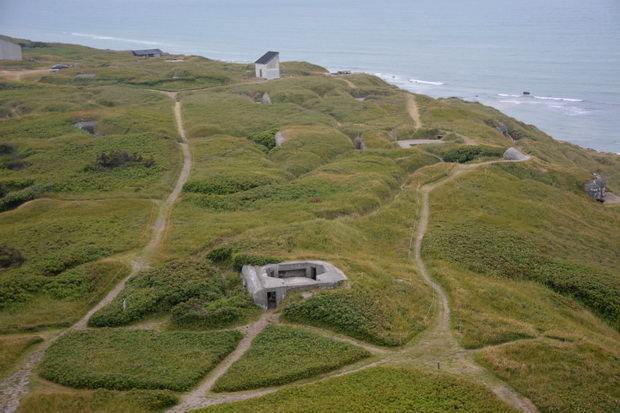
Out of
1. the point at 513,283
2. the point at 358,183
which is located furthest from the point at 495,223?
the point at 358,183

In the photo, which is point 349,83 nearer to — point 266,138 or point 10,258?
point 266,138

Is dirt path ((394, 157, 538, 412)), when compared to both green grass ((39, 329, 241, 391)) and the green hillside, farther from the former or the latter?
green grass ((39, 329, 241, 391))

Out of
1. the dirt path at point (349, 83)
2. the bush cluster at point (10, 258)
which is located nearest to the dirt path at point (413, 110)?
the dirt path at point (349, 83)

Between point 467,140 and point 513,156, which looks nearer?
point 513,156

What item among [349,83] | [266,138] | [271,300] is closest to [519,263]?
[271,300]

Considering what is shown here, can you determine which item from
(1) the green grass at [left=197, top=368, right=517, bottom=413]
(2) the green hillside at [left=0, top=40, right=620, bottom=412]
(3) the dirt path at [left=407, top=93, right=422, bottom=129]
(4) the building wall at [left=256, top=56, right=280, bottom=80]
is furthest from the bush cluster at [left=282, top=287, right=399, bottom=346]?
(4) the building wall at [left=256, top=56, right=280, bottom=80]

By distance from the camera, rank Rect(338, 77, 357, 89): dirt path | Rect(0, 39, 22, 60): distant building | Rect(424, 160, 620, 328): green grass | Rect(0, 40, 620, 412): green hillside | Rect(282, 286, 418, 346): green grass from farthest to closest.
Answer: Rect(0, 39, 22, 60): distant building < Rect(338, 77, 357, 89): dirt path < Rect(424, 160, 620, 328): green grass < Rect(282, 286, 418, 346): green grass < Rect(0, 40, 620, 412): green hillside

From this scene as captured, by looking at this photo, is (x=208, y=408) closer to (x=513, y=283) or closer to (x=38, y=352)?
(x=38, y=352)
